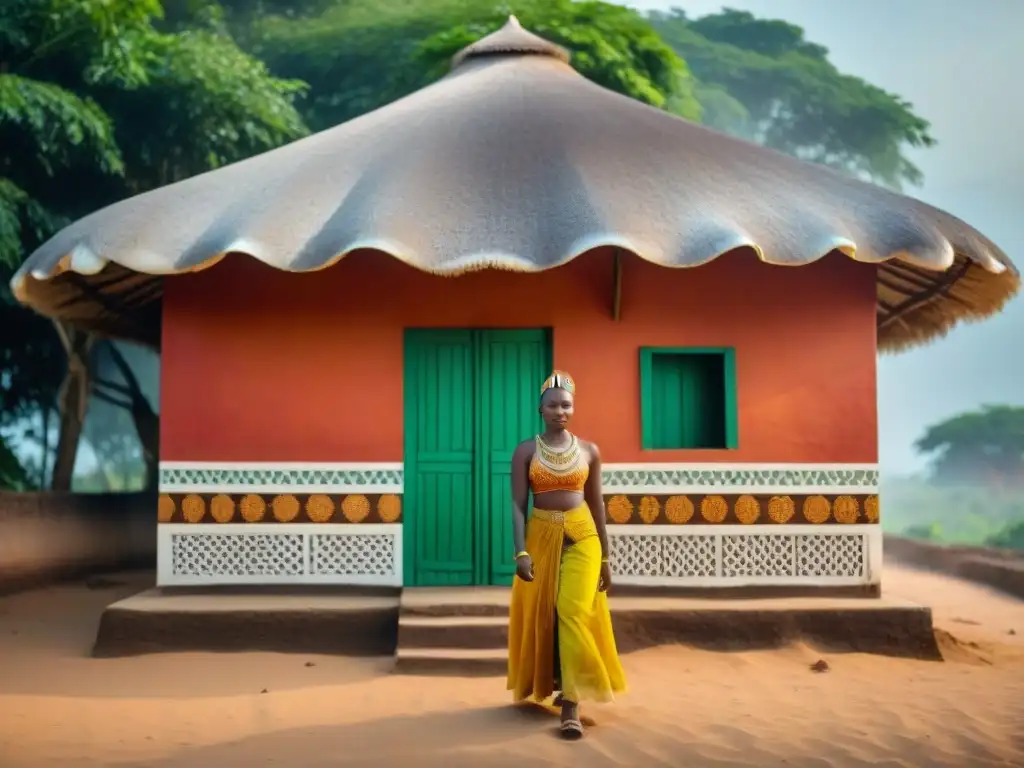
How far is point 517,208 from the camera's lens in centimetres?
745

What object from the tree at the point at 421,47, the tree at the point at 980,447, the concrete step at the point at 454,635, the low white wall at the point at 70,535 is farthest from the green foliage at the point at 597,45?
the tree at the point at 980,447

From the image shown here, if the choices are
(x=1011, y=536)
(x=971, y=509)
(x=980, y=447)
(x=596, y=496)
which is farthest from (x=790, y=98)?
(x=596, y=496)

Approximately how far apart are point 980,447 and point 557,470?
137ft

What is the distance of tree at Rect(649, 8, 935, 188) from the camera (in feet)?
105

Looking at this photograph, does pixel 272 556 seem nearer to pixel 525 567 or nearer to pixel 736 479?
pixel 525 567

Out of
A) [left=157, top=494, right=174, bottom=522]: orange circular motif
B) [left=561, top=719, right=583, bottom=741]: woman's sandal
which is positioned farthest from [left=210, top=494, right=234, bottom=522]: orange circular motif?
[left=561, top=719, right=583, bottom=741]: woman's sandal

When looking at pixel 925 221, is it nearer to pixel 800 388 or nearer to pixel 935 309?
pixel 800 388

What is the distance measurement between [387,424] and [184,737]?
10.5 feet

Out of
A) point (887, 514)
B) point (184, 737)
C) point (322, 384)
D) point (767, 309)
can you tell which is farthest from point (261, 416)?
point (887, 514)

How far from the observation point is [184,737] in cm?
542

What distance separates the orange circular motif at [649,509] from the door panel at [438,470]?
4.22 feet

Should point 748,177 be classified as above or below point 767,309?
above

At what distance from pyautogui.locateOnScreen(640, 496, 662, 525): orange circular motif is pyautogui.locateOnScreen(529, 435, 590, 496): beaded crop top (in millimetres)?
2590

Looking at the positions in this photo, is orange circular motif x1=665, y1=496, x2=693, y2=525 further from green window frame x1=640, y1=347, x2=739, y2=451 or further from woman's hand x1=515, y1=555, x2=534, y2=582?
woman's hand x1=515, y1=555, x2=534, y2=582
